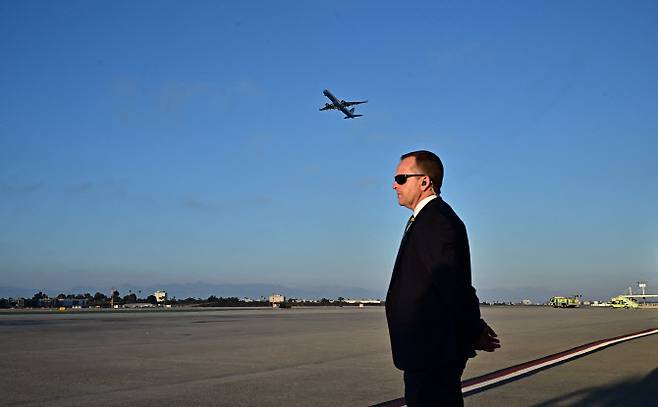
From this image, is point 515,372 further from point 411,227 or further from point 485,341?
point 411,227

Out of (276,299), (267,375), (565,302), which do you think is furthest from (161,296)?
(267,375)

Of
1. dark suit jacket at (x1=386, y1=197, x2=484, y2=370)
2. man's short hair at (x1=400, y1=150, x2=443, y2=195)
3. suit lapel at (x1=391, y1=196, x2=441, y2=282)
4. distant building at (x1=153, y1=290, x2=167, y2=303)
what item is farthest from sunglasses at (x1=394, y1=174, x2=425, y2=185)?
distant building at (x1=153, y1=290, x2=167, y2=303)

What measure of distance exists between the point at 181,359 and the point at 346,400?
20.1 feet

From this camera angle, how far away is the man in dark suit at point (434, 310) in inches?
142

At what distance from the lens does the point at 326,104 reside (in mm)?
63688

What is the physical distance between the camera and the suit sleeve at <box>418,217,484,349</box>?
3582 millimetres

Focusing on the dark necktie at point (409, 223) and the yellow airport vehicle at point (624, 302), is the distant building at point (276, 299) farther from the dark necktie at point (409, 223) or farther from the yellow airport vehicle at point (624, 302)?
the dark necktie at point (409, 223)

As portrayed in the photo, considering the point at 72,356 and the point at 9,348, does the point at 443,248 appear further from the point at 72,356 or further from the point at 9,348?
the point at 9,348

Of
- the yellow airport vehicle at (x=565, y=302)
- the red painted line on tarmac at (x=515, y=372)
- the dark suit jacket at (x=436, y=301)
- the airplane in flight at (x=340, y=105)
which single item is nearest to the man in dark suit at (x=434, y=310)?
the dark suit jacket at (x=436, y=301)

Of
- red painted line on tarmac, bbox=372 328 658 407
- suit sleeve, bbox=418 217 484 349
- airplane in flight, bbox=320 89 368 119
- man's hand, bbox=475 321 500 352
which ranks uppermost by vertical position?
airplane in flight, bbox=320 89 368 119

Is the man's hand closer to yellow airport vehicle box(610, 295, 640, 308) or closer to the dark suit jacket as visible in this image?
the dark suit jacket

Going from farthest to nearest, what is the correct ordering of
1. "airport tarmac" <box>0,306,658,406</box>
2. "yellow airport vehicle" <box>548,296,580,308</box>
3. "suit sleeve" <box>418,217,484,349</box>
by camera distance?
"yellow airport vehicle" <box>548,296,580,308</box> → "airport tarmac" <box>0,306,658,406</box> → "suit sleeve" <box>418,217,484,349</box>

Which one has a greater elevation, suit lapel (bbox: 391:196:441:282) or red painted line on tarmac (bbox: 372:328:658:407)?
suit lapel (bbox: 391:196:441:282)

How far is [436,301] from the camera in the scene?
3613 millimetres
